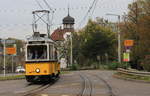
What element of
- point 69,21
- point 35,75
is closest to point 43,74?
point 35,75

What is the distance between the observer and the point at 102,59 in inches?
3046

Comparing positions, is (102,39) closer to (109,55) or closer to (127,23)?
(109,55)

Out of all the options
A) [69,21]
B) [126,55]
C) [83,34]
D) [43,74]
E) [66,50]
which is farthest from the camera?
[69,21]

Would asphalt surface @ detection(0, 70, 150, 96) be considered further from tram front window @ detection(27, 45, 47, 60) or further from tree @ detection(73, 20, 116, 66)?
tree @ detection(73, 20, 116, 66)

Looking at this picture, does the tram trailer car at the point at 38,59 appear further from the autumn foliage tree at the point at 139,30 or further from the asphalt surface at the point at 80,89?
the autumn foliage tree at the point at 139,30

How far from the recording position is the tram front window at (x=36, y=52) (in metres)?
23.1

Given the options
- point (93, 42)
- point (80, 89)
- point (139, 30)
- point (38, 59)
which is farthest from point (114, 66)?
point (80, 89)

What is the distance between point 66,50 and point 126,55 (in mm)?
43369

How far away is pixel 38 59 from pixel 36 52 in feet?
1.83

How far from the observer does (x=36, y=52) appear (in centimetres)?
2323

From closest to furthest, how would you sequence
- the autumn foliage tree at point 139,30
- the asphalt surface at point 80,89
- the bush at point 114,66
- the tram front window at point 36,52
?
the asphalt surface at point 80,89
the tram front window at point 36,52
the autumn foliage tree at point 139,30
the bush at point 114,66

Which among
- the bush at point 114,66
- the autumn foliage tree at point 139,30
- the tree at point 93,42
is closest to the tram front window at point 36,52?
the autumn foliage tree at point 139,30

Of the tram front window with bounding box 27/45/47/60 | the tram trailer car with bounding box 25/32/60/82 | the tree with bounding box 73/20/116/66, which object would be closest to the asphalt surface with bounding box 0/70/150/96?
the tram trailer car with bounding box 25/32/60/82

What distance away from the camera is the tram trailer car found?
22847 millimetres
